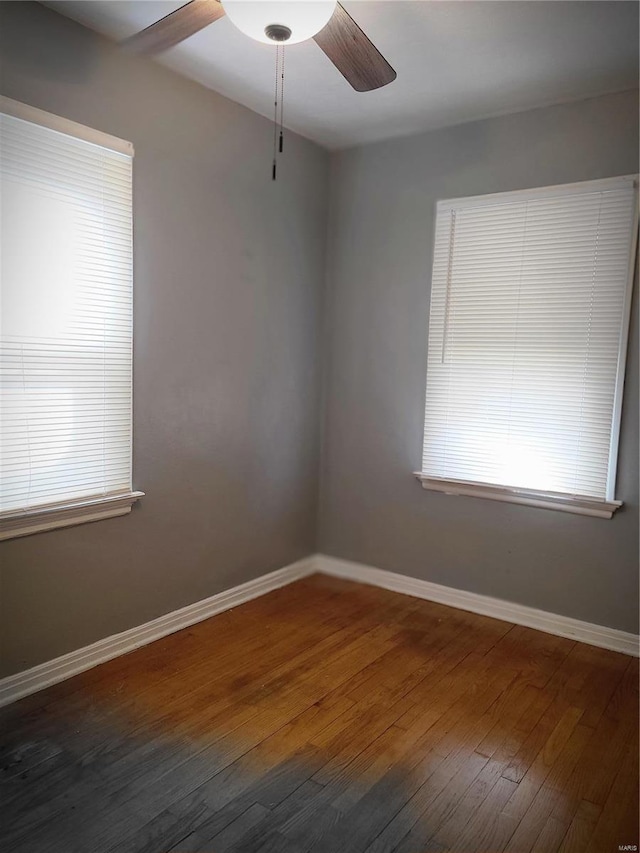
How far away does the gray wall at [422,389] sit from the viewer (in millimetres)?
2873

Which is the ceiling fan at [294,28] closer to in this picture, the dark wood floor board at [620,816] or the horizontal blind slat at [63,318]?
the horizontal blind slat at [63,318]

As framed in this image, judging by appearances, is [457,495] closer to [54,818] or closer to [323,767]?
[323,767]

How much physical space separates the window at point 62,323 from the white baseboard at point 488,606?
5.34ft

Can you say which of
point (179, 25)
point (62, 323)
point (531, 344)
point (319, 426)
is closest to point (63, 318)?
point (62, 323)

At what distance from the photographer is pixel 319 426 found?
383 centimetres

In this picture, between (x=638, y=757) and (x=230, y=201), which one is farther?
(x=230, y=201)

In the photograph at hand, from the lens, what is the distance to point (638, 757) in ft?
6.85

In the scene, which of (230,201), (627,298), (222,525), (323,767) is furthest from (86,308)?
(627,298)

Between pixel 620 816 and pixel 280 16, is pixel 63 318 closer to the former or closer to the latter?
pixel 280 16

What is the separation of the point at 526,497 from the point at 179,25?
100 inches

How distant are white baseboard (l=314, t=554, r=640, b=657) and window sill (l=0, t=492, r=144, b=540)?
159 centimetres

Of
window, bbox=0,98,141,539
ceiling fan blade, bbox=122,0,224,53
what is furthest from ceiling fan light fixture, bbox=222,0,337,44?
window, bbox=0,98,141,539

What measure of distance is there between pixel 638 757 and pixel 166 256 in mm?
2744

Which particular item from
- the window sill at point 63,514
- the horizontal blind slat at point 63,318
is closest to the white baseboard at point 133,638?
the window sill at point 63,514
